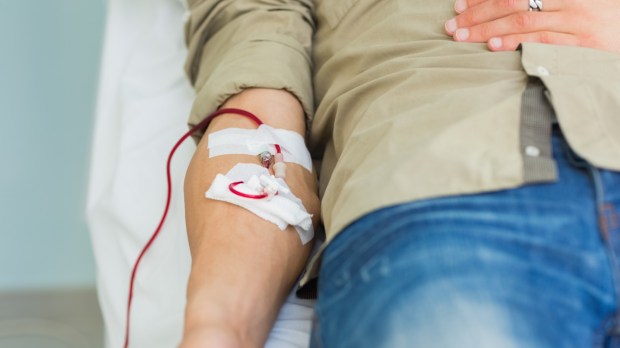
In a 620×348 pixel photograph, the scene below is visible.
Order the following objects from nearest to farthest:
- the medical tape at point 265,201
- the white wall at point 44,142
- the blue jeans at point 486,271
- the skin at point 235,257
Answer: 1. the blue jeans at point 486,271
2. the skin at point 235,257
3. the medical tape at point 265,201
4. the white wall at point 44,142

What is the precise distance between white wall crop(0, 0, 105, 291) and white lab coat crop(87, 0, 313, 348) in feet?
0.73

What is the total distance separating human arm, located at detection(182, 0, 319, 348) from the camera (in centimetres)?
80

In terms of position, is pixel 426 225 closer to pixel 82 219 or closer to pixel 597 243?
pixel 597 243

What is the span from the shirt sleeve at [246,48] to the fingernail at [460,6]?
0.25 metres

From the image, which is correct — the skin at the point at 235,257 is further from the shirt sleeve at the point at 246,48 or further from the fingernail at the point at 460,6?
the fingernail at the point at 460,6

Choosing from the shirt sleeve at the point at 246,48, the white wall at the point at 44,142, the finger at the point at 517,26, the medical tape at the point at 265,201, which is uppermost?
the finger at the point at 517,26

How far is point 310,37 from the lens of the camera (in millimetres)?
1177

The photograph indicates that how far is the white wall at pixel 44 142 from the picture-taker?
1.44 meters

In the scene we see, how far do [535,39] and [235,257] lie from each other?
494 millimetres

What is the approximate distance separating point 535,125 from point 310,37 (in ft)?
1.68

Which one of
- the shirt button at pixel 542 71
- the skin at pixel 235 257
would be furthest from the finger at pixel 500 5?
the skin at pixel 235 257

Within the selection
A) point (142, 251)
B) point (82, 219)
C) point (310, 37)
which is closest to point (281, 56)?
point (310, 37)

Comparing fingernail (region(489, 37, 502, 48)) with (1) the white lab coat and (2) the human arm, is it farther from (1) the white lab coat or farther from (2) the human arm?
(1) the white lab coat

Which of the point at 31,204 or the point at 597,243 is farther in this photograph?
the point at 31,204
